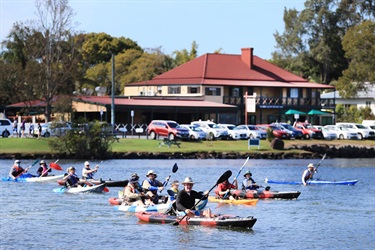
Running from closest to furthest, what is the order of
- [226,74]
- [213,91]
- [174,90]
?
1. [213,91]
2. [174,90]
3. [226,74]

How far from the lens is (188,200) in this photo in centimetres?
3419

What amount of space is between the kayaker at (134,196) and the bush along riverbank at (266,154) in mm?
31756

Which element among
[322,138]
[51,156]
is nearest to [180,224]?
[51,156]

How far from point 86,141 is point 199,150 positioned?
10354mm

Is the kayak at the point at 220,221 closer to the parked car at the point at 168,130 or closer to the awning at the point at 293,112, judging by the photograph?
the parked car at the point at 168,130

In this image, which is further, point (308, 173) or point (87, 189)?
point (308, 173)

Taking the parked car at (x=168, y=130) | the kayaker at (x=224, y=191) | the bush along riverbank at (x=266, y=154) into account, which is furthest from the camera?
the parked car at (x=168, y=130)

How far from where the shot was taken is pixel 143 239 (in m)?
32.9

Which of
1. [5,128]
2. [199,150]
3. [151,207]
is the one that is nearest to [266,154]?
[199,150]

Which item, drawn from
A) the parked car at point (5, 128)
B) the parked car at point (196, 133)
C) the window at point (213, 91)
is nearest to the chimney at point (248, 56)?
the window at point (213, 91)

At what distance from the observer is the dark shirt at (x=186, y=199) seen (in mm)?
34094

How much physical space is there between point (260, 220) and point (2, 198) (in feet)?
47.3

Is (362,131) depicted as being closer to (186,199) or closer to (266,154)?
(266,154)

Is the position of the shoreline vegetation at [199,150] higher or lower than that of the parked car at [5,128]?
lower
